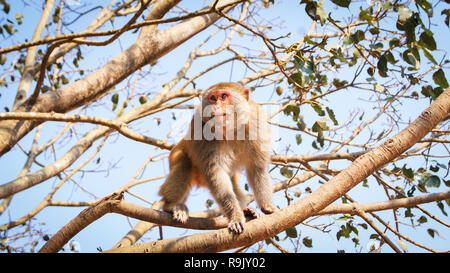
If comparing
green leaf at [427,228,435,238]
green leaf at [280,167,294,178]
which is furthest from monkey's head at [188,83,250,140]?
green leaf at [427,228,435,238]

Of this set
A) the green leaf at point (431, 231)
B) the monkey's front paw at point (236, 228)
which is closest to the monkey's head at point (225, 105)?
the monkey's front paw at point (236, 228)

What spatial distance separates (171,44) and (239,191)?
251cm

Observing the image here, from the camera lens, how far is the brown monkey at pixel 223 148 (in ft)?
15.9

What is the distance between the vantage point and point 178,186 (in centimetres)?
492

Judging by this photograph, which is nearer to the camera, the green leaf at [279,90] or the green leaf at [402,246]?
the green leaf at [402,246]

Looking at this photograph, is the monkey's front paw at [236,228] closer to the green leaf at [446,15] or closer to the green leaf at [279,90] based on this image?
the green leaf at [446,15]

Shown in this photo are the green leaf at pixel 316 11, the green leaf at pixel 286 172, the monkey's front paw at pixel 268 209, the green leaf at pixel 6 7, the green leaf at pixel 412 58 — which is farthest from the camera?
the green leaf at pixel 6 7

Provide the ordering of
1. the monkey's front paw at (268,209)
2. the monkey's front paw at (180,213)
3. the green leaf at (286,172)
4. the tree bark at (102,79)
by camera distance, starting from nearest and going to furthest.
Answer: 1. the monkey's front paw at (180,213)
2. the tree bark at (102,79)
3. the monkey's front paw at (268,209)
4. the green leaf at (286,172)

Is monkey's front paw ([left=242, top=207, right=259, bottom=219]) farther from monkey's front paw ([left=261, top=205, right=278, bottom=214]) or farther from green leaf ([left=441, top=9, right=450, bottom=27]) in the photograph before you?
green leaf ([left=441, top=9, right=450, bottom=27])

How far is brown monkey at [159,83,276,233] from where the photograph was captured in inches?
191

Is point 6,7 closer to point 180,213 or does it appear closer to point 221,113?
point 221,113

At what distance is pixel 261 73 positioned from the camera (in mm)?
7078
